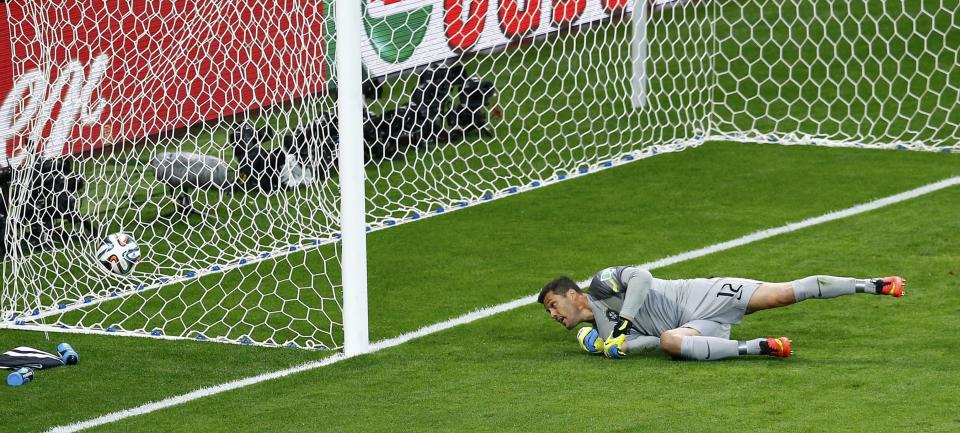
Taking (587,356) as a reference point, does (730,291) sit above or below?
above

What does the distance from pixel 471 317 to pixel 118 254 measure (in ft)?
6.10

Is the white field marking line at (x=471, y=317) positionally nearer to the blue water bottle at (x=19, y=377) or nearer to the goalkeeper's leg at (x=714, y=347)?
the blue water bottle at (x=19, y=377)

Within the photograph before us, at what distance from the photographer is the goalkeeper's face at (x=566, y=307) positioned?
23.5 feet

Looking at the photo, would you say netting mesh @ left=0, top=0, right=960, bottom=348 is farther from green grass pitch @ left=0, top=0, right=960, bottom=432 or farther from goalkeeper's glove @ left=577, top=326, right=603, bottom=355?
goalkeeper's glove @ left=577, top=326, right=603, bottom=355

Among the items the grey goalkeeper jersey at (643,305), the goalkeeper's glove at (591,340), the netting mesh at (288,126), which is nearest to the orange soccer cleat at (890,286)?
the grey goalkeeper jersey at (643,305)

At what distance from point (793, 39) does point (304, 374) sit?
8.54 metres

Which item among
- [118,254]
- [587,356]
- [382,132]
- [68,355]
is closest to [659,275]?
[587,356]

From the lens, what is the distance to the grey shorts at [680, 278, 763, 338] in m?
7.13

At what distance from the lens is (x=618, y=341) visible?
707 centimetres

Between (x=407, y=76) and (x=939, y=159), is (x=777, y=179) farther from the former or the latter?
(x=407, y=76)

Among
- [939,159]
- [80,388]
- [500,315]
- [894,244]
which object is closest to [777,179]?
[939,159]

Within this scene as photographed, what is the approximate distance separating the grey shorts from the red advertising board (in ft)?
9.40

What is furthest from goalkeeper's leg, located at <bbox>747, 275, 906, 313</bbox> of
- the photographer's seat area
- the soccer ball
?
the soccer ball

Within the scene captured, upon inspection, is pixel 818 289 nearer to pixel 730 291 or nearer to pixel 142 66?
pixel 730 291
